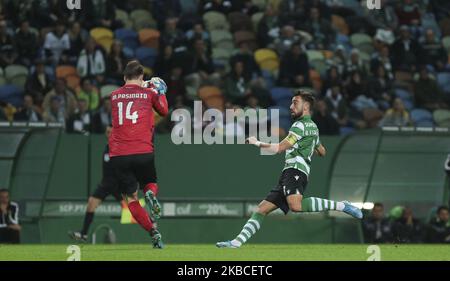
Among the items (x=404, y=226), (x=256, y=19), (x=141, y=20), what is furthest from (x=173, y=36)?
(x=404, y=226)

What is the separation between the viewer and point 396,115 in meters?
25.8

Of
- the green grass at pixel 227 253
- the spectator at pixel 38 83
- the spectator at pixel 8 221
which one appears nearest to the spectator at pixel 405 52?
the spectator at pixel 38 83

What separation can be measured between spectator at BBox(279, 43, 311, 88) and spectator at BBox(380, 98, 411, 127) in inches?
73.2

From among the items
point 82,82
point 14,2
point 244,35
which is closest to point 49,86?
point 82,82

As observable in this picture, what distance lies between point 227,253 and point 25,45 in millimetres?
11290

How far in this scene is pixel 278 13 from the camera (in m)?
29.0

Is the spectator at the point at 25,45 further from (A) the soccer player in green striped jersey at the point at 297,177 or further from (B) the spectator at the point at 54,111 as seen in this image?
(A) the soccer player in green striped jersey at the point at 297,177

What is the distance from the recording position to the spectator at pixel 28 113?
24391 mm

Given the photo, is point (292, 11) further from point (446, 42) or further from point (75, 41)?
point (75, 41)

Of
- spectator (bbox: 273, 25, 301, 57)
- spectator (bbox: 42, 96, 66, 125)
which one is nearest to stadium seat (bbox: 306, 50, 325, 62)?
spectator (bbox: 273, 25, 301, 57)

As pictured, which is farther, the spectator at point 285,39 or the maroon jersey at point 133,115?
the spectator at point 285,39

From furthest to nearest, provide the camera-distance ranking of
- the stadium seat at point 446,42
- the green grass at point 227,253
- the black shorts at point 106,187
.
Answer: the stadium seat at point 446,42, the black shorts at point 106,187, the green grass at point 227,253

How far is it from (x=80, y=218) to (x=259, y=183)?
3.31 metres

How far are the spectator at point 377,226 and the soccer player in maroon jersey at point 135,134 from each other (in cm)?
739
